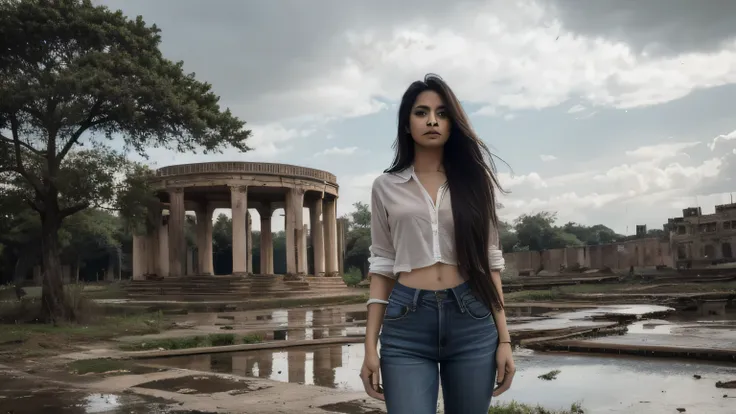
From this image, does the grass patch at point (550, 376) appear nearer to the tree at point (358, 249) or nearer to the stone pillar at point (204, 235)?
the stone pillar at point (204, 235)

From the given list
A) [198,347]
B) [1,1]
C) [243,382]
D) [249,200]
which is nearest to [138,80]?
[1,1]

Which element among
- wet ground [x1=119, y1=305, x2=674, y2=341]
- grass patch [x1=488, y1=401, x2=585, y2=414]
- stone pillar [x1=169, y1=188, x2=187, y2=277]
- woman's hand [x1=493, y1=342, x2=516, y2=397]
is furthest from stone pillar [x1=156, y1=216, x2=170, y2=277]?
woman's hand [x1=493, y1=342, x2=516, y2=397]

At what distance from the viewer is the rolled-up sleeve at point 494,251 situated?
284cm

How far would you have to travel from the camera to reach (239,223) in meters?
36.5

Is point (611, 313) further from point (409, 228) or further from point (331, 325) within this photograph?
point (409, 228)

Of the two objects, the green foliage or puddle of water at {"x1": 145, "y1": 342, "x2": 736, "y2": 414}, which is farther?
the green foliage

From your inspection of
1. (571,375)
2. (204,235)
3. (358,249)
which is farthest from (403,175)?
(358,249)

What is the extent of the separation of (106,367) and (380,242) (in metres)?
7.58

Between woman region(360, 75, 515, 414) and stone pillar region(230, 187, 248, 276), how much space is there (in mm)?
33325

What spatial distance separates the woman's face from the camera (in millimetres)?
2973

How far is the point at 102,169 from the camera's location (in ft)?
62.2

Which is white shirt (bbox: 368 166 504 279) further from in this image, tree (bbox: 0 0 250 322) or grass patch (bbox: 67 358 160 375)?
tree (bbox: 0 0 250 322)

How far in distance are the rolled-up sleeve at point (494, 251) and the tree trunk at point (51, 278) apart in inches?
683

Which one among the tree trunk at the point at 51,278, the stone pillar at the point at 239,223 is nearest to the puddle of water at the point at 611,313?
the tree trunk at the point at 51,278
